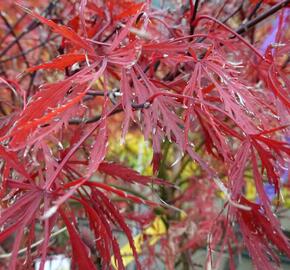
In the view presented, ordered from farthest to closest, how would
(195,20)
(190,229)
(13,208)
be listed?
(190,229) < (195,20) < (13,208)

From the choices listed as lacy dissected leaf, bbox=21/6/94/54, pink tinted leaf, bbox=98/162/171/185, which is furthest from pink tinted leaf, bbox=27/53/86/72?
pink tinted leaf, bbox=98/162/171/185

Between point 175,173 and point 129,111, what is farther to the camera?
point 175,173

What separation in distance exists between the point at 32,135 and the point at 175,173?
1018 millimetres

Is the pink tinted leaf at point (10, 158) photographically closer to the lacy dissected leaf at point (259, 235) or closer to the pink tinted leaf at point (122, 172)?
the pink tinted leaf at point (122, 172)

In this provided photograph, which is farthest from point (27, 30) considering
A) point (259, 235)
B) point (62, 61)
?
point (259, 235)

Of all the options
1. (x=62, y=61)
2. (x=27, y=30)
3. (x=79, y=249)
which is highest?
(x=27, y=30)

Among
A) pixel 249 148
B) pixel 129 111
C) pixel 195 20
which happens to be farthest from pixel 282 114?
pixel 195 20

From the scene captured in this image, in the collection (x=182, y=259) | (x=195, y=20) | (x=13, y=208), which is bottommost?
(x=13, y=208)

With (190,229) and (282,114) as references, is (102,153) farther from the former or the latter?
(190,229)

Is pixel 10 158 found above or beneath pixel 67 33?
beneath

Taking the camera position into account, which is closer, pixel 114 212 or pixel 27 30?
pixel 114 212

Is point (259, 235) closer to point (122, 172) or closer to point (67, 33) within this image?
point (122, 172)

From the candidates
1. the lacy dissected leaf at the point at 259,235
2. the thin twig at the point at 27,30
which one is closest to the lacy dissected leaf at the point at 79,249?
the lacy dissected leaf at the point at 259,235

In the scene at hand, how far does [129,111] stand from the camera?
51 cm
